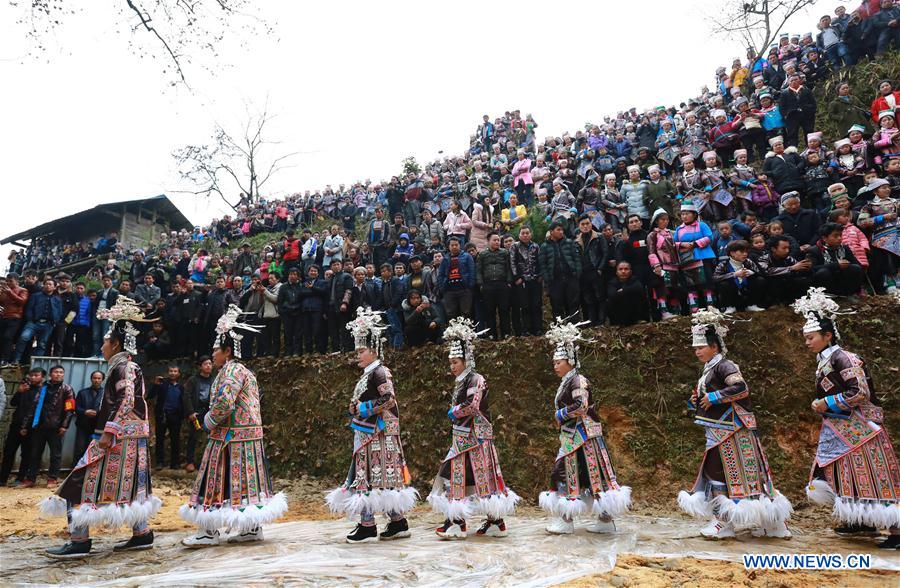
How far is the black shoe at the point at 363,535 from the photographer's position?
5426mm

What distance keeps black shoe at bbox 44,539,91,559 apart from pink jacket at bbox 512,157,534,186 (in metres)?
12.2

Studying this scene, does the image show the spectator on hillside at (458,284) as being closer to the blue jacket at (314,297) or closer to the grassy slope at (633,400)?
the grassy slope at (633,400)

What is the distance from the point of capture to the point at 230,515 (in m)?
5.20

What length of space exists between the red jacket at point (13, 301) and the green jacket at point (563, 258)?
9.78 meters

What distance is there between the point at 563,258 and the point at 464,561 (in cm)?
560

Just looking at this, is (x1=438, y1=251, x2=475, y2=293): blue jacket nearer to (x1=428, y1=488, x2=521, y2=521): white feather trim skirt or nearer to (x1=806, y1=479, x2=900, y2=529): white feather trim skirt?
(x1=428, y1=488, x2=521, y2=521): white feather trim skirt

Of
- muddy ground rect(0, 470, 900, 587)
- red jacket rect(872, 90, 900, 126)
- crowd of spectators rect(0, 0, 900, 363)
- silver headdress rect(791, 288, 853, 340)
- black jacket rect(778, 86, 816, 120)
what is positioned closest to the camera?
muddy ground rect(0, 470, 900, 587)

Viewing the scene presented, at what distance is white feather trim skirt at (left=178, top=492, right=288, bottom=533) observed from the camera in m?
5.18

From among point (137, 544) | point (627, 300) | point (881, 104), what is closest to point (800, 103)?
point (881, 104)

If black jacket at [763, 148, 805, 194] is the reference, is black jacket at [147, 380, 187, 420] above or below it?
below

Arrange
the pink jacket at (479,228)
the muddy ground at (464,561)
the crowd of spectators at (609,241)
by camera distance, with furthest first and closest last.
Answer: the pink jacket at (479,228)
the crowd of spectators at (609,241)
the muddy ground at (464,561)

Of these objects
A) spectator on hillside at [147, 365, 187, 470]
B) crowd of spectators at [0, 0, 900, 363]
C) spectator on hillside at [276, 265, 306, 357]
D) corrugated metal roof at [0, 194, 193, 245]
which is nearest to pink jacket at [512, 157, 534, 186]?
crowd of spectators at [0, 0, 900, 363]

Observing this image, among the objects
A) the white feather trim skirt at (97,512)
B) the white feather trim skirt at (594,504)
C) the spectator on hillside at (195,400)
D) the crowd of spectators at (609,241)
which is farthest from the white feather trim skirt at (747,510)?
the spectator on hillside at (195,400)

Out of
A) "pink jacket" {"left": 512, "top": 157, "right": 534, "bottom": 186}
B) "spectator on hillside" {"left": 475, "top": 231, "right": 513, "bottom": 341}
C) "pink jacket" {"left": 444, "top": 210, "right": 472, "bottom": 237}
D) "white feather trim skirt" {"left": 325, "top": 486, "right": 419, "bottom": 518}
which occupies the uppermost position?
"pink jacket" {"left": 512, "top": 157, "right": 534, "bottom": 186}
